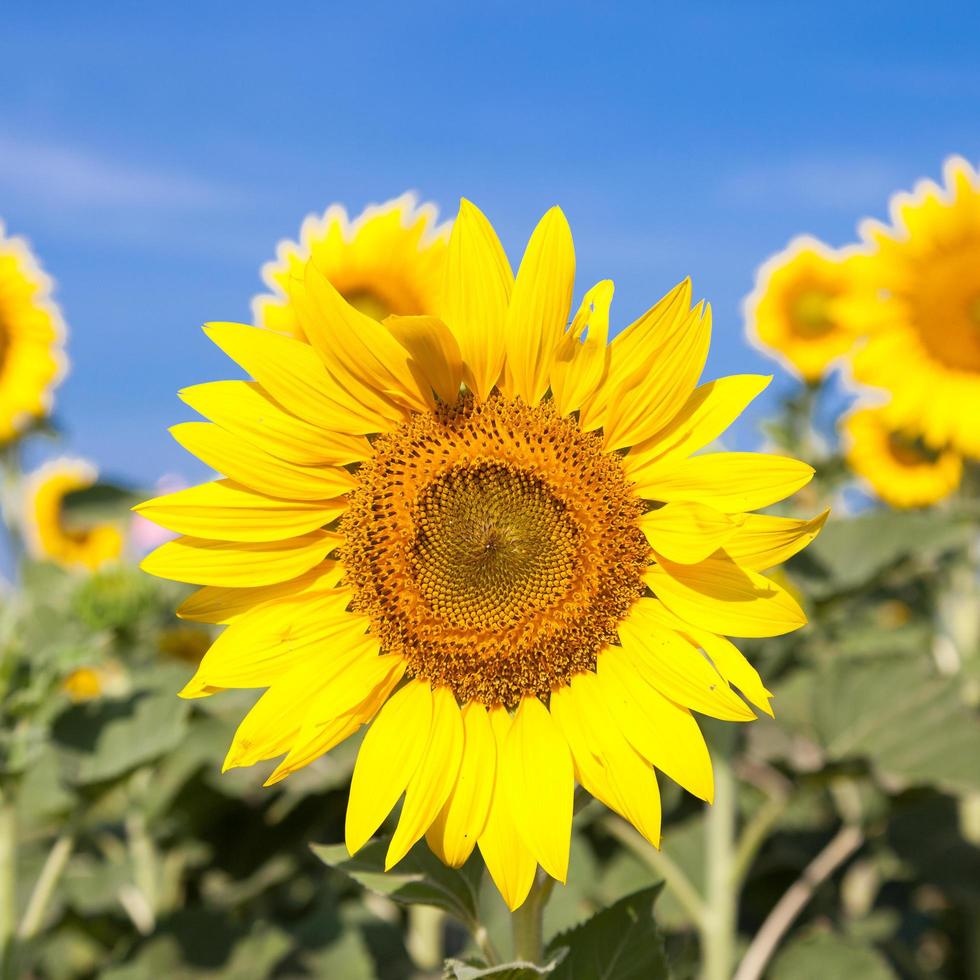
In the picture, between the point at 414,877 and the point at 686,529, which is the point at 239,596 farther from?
the point at 686,529

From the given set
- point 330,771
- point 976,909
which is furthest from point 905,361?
point 330,771

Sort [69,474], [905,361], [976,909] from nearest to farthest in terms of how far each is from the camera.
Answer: [976,909]
[905,361]
[69,474]

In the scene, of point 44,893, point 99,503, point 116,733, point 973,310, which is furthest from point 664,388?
point 973,310

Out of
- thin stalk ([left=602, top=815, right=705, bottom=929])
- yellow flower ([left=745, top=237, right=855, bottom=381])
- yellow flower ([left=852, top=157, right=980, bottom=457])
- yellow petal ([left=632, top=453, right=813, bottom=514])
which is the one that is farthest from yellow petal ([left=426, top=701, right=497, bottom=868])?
yellow flower ([left=745, top=237, right=855, bottom=381])

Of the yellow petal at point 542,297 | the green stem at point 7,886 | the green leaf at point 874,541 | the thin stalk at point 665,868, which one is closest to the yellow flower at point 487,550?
the yellow petal at point 542,297

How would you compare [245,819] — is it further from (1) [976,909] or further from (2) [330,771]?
(1) [976,909]
